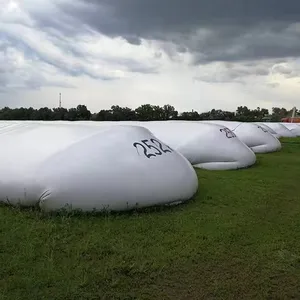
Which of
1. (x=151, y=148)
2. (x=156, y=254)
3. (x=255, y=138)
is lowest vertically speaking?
(x=156, y=254)

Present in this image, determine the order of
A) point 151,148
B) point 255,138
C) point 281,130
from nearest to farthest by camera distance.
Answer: point 151,148
point 255,138
point 281,130

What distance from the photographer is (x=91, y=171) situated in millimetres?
4113

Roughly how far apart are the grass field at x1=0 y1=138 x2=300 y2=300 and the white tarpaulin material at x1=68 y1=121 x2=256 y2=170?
10.8ft

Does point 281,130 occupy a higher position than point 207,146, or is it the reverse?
point 207,146

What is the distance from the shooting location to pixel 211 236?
142 inches

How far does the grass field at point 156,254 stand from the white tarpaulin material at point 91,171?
6.0 inches

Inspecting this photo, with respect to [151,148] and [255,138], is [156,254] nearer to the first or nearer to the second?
[151,148]

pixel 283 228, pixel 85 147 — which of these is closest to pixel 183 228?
pixel 283 228

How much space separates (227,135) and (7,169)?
5387 mm

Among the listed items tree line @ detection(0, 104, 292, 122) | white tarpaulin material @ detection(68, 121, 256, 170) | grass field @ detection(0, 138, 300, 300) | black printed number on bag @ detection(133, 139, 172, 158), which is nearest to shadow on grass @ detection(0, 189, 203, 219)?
grass field @ detection(0, 138, 300, 300)

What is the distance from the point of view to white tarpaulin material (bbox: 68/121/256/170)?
26.5ft

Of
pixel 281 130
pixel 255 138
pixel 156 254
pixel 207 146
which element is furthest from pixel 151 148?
pixel 281 130

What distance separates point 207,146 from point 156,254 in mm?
5191

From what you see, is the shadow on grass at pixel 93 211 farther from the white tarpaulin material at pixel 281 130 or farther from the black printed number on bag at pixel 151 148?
the white tarpaulin material at pixel 281 130
